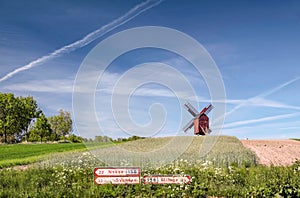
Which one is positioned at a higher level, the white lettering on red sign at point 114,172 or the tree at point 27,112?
the tree at point 27,112

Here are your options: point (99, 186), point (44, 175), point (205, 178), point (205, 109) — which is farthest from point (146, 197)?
point (205, 109)

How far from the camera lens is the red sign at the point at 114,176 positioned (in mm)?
8523

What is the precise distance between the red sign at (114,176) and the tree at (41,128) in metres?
47.8

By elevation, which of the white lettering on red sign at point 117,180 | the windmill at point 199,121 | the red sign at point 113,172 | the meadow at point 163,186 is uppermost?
the windmill at point 199,121

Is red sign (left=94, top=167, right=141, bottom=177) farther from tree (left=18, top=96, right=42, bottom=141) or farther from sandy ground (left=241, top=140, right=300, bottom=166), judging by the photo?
tree (left=18, top=96, right=42, bottom=141)

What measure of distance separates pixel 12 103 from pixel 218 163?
48034 millimetres

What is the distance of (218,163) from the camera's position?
12.5m

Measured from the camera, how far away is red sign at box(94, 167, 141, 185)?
8.52m

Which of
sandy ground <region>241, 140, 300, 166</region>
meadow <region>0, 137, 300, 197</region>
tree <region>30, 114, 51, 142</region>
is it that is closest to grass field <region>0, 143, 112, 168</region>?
meadow <region>0, 137, 300, 197</region>

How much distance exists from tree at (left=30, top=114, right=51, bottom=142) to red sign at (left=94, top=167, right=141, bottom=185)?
47.8 m

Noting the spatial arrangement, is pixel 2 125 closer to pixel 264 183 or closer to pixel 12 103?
pixel 12 103

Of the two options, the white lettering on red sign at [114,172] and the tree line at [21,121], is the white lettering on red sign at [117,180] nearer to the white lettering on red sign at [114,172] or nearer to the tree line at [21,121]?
the white lettering on red sign at [114,172]

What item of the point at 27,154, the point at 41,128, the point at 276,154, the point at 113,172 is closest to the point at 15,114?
the point at 41,128

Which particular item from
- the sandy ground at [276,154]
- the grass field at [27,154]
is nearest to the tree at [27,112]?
the grass field at [27,154]
